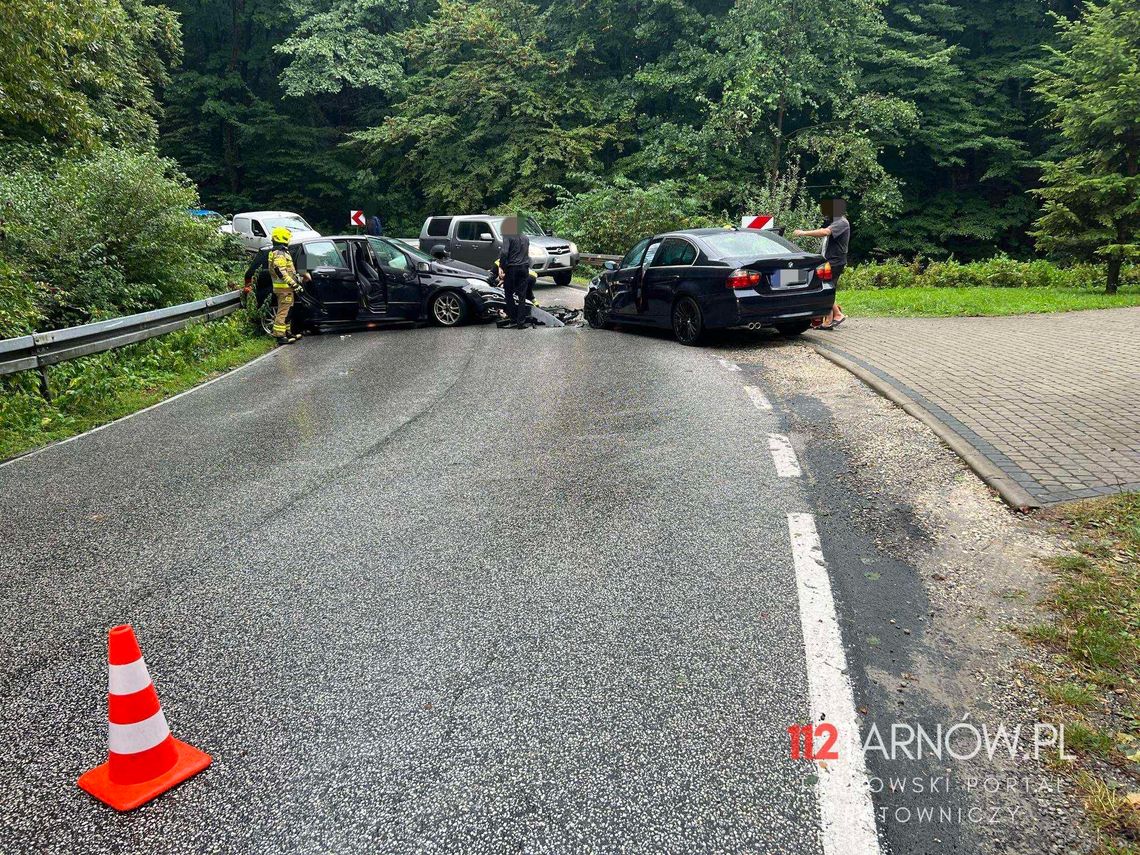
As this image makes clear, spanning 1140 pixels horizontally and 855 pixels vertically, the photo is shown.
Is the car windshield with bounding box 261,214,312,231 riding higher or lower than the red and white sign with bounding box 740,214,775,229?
higher

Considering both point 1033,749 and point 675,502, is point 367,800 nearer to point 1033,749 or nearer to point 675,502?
point 1033,749

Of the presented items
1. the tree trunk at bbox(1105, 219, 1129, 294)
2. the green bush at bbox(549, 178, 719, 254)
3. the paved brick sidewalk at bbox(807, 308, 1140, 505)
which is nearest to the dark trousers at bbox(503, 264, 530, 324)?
the paved brick sidewalk at bbox(807, 308, 1140, 505)

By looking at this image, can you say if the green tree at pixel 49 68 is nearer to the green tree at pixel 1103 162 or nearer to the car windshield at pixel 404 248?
the car windshield at pixel 404 248

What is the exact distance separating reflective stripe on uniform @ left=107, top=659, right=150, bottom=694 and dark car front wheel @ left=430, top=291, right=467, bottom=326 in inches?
501

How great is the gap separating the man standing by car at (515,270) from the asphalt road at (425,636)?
6.95 metres

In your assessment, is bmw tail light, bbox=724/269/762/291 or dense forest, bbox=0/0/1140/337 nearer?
bmw tail light, bbox=724/269/762/291

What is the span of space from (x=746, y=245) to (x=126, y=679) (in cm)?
1028

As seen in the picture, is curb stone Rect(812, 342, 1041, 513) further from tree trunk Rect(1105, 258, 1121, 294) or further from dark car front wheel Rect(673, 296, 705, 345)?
tree trunk Rect(1105, 258, 1121, 294)

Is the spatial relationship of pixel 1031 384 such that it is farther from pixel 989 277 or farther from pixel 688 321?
pixel 989 277

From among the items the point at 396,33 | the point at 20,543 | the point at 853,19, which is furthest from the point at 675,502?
the point at 396,33

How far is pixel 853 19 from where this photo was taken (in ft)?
92.5

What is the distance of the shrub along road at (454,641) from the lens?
2.59m

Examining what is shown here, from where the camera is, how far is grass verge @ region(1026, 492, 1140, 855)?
8.48 feet

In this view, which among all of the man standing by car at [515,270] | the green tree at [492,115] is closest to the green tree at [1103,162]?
the man standing by car at [515,270]
